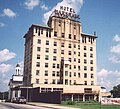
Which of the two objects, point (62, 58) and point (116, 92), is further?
point (116, 92)

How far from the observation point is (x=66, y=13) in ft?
331

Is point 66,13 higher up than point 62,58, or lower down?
higher up

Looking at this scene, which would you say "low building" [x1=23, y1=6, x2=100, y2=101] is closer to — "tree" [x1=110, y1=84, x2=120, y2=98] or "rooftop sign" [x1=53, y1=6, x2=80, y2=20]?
"rooftop sign" [x1=53, y1=6, x2=80, y2=20]

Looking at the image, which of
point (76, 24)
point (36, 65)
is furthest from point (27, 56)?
point (76, 24)

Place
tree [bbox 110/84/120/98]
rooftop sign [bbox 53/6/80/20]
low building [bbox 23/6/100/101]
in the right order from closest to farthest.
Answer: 1. low building [bbox 23/6/100/101]
2. rooftop sign [bbox 53/6/80/20]
3. tree [bbox 110/84/120/98]

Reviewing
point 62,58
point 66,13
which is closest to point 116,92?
point 62,58

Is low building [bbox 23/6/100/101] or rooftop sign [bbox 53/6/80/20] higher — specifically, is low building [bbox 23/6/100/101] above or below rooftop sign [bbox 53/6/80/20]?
below

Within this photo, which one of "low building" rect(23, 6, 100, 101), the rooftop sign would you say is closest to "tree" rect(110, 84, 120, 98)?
"low building" rect(23, 6, 100, 101)

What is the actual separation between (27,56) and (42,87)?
19832mm

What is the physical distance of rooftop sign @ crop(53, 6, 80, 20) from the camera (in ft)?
323

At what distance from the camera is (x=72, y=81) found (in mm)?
95500

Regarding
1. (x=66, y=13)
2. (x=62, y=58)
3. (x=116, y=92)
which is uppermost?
(x=66, y=13)

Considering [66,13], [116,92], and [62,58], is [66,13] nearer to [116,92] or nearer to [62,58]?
[62,58]

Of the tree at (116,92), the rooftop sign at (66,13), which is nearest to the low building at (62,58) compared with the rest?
the rooftop sign at (66,13)
